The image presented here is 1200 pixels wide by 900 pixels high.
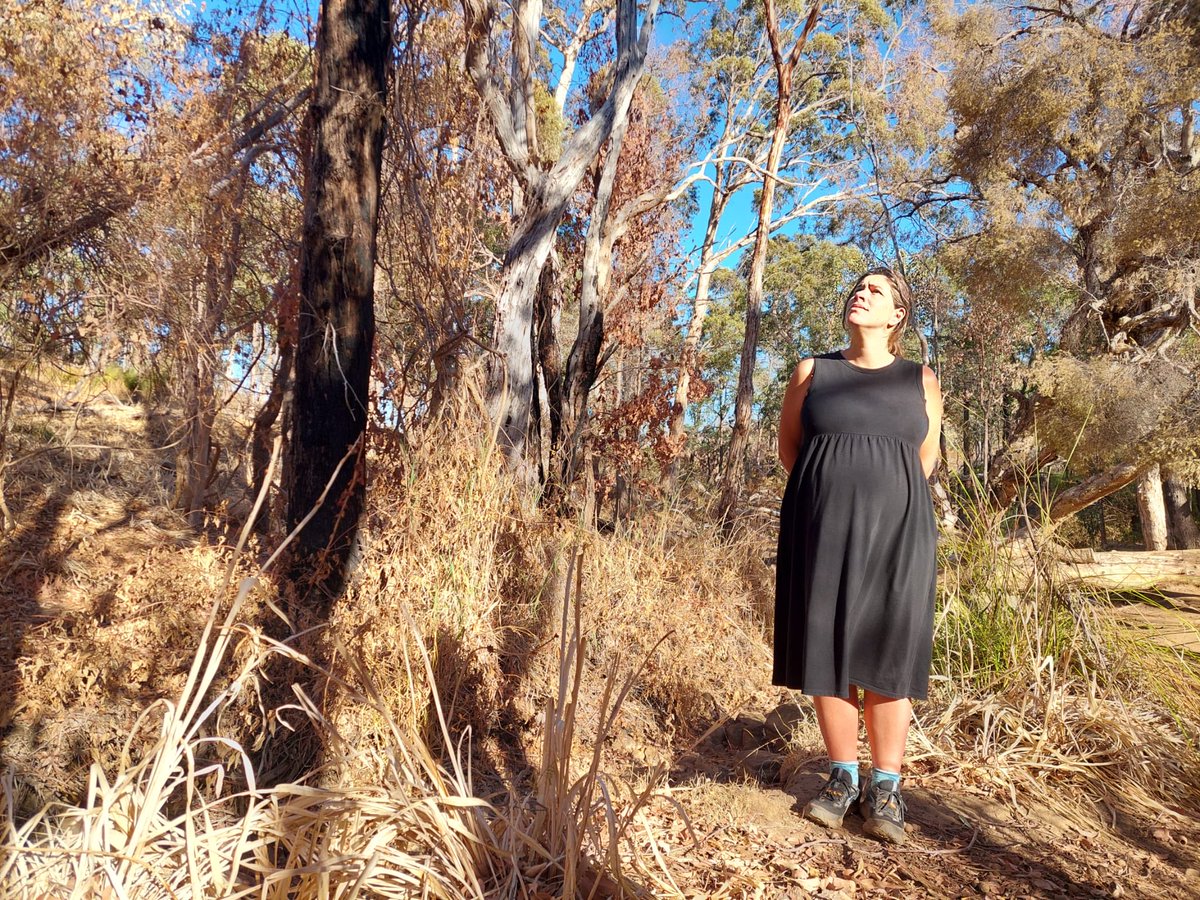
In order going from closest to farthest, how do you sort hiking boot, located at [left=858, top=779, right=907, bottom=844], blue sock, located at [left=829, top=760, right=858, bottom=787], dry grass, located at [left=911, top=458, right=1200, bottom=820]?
hiking boot, located at [left=858, top=779, right=907, bottom=844]
blue sock, located at [left=829, top=760, right=858, bottom=787]
dry grass, located at [left=911, top=458, right=1200, bottom=820]

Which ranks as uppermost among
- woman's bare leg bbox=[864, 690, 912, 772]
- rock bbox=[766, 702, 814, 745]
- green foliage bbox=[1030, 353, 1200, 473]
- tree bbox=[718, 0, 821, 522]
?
tree bbox=[718, 0, 821, 522]

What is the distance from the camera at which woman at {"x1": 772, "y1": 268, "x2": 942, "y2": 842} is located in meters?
2.39

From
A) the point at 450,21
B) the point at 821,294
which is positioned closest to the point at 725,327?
the point at 821,294

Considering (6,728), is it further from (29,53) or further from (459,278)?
(29,53)

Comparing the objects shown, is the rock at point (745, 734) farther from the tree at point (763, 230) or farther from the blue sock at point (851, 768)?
the tree at point (763, 230)

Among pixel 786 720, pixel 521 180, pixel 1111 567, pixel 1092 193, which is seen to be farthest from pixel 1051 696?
pixel 1092 193

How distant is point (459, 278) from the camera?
15.3 feet

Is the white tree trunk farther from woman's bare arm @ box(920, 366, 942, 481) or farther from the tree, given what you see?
woman's bare arm @ box(920, 366, 942, 481)

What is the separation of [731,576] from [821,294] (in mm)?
16507

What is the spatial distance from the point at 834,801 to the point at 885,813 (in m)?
0.15

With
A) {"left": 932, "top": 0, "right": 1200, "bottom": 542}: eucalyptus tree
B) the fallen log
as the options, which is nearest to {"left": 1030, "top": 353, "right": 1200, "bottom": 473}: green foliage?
{"left": 932, "top": 0, "right": 1200, "bottom": 542}: eucalyptus tree

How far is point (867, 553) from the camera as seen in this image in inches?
95.0

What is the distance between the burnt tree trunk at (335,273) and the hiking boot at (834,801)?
2.30 meters

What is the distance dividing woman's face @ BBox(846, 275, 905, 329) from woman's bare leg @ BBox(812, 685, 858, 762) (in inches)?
43.1
